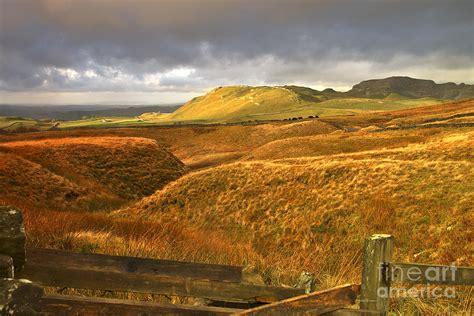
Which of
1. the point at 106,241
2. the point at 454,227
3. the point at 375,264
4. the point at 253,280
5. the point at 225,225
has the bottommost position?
the point at 225,225

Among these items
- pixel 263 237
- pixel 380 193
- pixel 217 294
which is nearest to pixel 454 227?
pixel 380 193

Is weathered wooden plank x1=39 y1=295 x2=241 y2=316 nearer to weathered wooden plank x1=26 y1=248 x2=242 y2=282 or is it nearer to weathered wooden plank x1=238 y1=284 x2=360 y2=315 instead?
weathered wooden plank x1=238 y1=284 x2=360 y2=315

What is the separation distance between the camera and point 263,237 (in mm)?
18984

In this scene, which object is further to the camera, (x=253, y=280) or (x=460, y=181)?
(x=460, y=181)

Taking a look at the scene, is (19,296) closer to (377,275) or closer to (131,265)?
(131,265)

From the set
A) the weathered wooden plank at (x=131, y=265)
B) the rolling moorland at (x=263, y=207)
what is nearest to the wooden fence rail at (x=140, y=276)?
the weathered wooden plank at (x=131, y=265)

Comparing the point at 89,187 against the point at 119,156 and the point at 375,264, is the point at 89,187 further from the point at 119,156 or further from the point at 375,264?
the point at 375,264

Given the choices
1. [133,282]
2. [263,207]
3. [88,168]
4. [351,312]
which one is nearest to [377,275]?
[351,312]

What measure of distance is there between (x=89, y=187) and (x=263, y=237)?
805 inches

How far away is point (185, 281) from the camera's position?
4902 mm

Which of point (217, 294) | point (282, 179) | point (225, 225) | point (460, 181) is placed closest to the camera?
point (217, 294)

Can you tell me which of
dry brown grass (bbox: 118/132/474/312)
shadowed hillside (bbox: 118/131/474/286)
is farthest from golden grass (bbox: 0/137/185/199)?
shadowed hillside (bbox: 118/131/474/286)

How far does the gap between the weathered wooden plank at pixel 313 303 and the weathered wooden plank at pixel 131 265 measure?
1.18 m

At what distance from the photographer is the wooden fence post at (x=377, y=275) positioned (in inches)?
183
